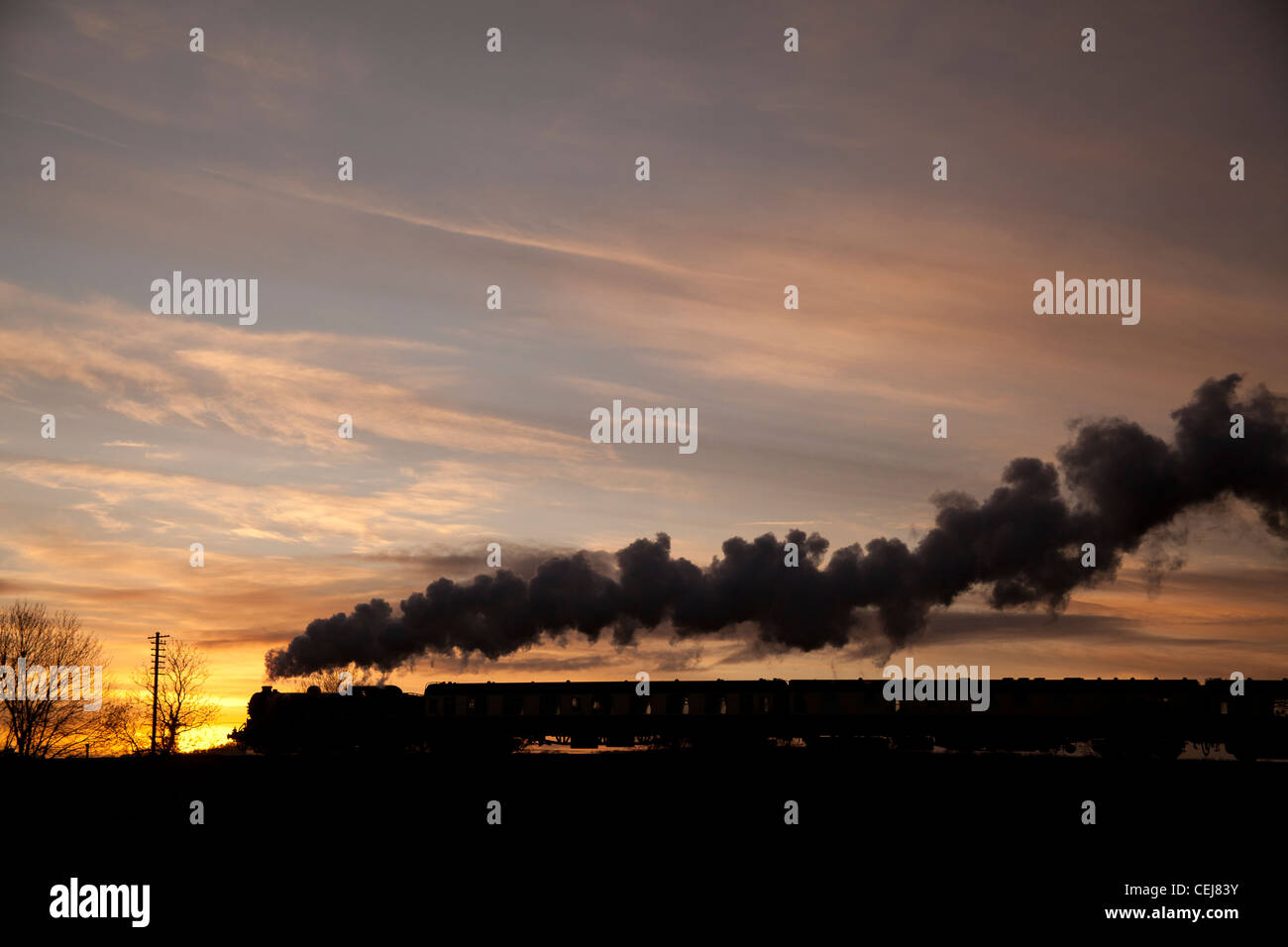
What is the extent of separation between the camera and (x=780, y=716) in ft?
187

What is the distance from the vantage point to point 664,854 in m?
24.0

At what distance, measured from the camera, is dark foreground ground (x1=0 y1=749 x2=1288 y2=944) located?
60.3 feet

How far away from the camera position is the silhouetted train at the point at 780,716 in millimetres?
51863

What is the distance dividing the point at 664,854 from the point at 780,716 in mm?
33968

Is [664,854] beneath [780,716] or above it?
above

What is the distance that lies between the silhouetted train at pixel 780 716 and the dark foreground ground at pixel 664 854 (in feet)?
33.1

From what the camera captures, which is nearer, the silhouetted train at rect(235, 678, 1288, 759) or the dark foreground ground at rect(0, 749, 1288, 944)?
the dark foreground ground at rect(0, 749, 1288, 944)

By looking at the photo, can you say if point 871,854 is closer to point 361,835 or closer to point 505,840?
point 505,840

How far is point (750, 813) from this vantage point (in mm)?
30625

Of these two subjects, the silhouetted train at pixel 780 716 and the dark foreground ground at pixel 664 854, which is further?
the silhouetted train at pixel 780 716

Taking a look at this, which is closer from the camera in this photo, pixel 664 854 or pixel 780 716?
pixel 664 854

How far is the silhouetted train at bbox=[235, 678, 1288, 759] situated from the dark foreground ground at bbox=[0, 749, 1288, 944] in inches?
398
